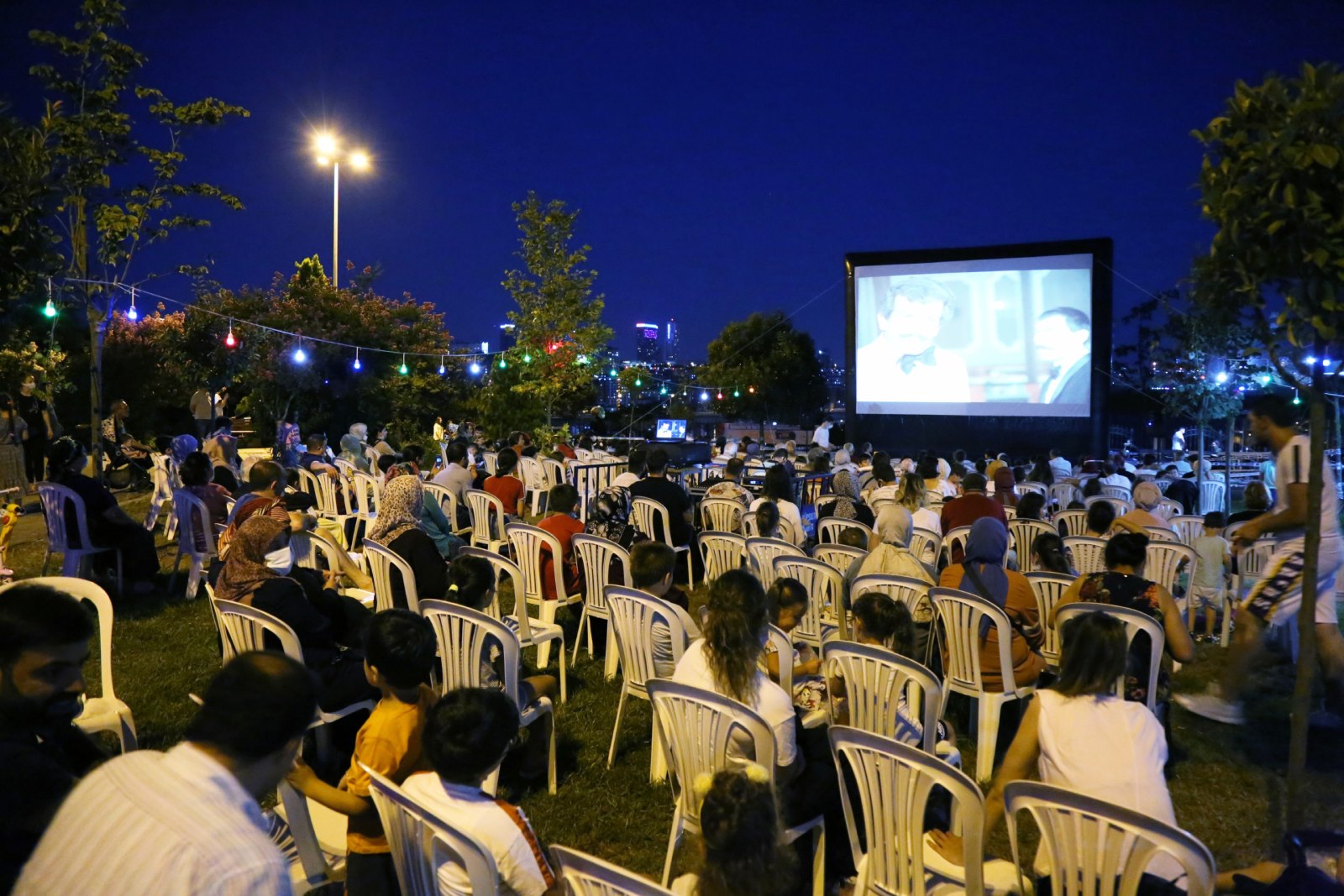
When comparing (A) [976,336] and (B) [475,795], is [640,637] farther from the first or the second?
(A) [976,336]

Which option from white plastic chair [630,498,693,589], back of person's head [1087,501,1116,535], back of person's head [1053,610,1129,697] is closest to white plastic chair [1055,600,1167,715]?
back of person's head [1053,610,1129,697]

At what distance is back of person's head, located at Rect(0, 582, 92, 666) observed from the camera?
2.15 metres

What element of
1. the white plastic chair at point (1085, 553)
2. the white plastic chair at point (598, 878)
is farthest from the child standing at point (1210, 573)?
the white plastic chair at point (598, 878)

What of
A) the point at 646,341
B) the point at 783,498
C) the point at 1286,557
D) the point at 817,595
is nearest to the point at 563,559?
the point at 817,595

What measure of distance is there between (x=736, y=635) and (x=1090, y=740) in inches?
42.8

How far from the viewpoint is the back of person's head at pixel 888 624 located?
322 cm

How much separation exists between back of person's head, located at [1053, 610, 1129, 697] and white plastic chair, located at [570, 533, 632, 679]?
9.30ft

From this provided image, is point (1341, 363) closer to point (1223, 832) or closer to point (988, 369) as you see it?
point (1223, 832)

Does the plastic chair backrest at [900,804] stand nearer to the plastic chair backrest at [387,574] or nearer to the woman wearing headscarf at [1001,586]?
the woman wearing headscarf at [1001,586]

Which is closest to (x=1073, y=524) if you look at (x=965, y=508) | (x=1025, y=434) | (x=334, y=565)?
(x=965, y=508)

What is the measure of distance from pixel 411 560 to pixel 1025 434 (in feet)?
55.0

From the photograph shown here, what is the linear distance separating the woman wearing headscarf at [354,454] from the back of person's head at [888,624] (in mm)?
7883

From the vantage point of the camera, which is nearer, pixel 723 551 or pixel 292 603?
pixel 292 603

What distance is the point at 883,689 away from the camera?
282 cm
